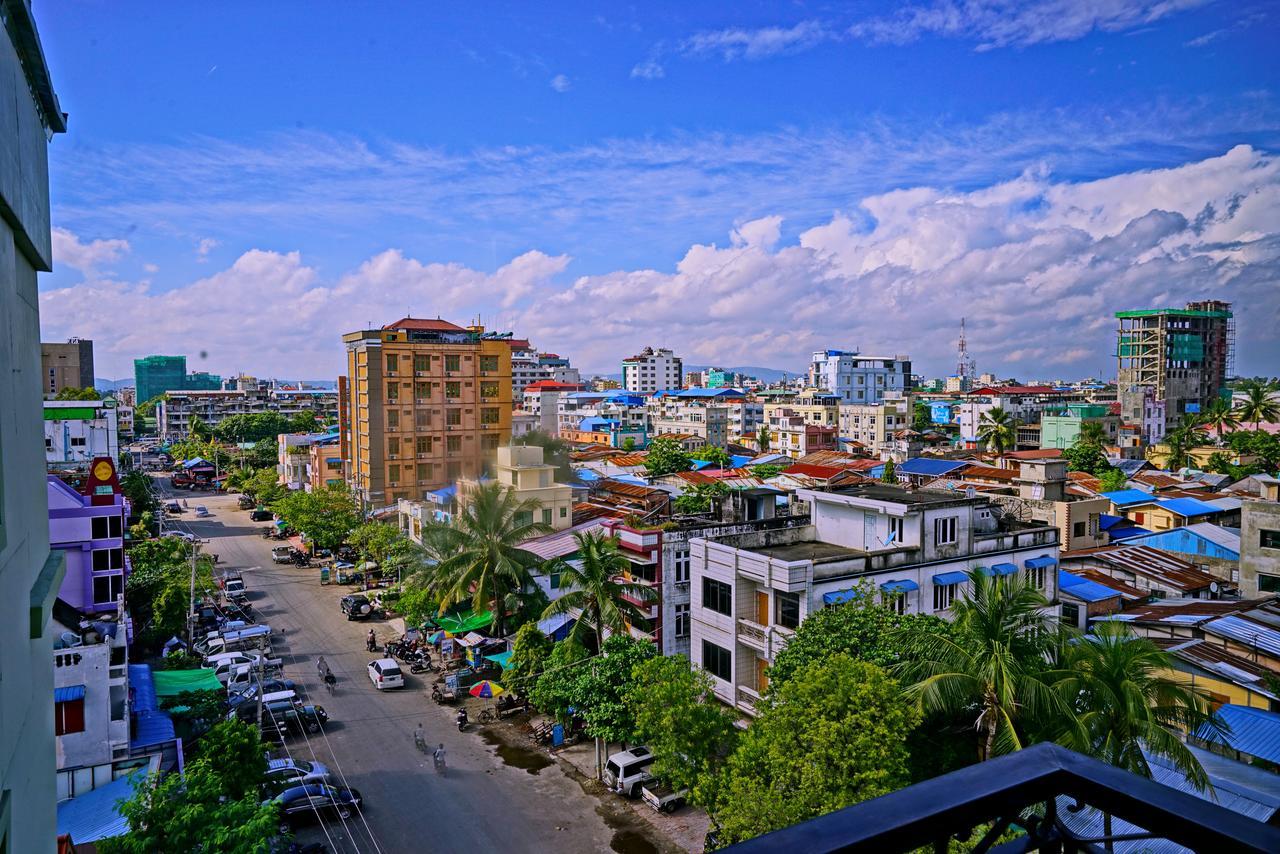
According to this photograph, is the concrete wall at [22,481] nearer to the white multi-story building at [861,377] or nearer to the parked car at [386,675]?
the parked car at [386,675]

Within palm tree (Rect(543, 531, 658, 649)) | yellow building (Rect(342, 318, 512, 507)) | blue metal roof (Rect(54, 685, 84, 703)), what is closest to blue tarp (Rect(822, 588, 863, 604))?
palm tree (Rect(543, 531, 658, 649))

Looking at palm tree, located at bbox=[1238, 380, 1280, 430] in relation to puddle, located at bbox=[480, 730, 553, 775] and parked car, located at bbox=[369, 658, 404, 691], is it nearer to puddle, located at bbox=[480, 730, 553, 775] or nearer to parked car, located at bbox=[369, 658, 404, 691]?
puddle, located at bbox=[480, 730, 553, 775]

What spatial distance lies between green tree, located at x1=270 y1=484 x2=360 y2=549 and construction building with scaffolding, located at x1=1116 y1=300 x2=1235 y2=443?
2711 inches

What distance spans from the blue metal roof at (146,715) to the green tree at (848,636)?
423 inches

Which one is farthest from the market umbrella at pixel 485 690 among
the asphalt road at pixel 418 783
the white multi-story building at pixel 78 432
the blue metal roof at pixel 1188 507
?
the blue metal roof at pixel 1188 507

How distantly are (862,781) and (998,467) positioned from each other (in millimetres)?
33727

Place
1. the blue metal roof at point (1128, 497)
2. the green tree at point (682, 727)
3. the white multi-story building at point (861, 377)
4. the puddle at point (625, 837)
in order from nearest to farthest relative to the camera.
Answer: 1. the green tree at point (682, 727)
2. the puddle at point (625, 837)
3. the blue metal roof at point (1128, 497)
4. the white multi-story building at point (861, 377)

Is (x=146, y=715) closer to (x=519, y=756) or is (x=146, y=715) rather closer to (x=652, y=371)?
(x=519, y=756)

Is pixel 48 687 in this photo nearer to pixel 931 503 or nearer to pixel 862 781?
pixel 862 781

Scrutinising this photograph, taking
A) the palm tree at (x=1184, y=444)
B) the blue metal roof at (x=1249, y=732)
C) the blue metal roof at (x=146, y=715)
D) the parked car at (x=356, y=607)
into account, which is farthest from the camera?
the palm tree at (x=1184, y=444)

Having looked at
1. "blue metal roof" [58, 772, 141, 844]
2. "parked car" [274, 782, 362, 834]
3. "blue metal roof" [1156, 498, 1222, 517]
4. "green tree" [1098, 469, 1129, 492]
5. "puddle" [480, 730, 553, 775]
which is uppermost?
"green tree" [1098, 469, 1129, 492]

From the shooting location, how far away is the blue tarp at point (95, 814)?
11047 millimetres

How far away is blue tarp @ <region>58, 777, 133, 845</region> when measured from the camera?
1105 cm

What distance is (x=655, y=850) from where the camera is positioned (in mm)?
13367
